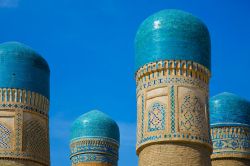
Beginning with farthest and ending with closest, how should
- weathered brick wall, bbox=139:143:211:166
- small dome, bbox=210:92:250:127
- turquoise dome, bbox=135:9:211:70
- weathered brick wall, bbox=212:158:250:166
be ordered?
small dome, bbox=210:92:250:127 → weathered brick wall, bbox=212:158:250:166 → turquoise dome, bbox=135:9:211:70 → weathered brick wall, bbox=139:143:211:166

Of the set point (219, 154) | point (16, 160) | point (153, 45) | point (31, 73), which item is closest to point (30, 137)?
point (16, 160)

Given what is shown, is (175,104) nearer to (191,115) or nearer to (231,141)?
(191,115)

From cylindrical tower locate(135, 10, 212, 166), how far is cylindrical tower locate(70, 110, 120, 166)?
6162 millimetres

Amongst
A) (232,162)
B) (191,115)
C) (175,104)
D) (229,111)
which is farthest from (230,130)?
(175,104)

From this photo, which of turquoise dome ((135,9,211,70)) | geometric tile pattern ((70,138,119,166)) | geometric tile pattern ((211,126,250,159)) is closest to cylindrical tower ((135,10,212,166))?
turquoise dome ((135,9,211,70))

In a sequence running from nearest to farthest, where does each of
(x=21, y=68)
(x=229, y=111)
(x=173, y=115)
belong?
(x=173, y=115)
(x=21, y=68)
(x=229, y=111)

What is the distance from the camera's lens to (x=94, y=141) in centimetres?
1538

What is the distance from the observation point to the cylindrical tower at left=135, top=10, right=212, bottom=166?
865 cm

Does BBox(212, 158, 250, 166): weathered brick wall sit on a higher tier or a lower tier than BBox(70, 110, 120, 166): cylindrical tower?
lower

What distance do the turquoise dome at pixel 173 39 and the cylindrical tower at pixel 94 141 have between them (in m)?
6.27

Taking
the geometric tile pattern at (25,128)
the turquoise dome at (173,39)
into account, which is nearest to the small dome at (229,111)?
the turquoise dome at (173,39)

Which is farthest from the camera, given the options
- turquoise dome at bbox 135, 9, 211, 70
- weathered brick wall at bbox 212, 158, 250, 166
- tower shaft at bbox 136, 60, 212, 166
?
weathered brick wall at bbox 212, 158, 250, 166

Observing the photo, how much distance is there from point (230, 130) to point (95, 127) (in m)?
4.29

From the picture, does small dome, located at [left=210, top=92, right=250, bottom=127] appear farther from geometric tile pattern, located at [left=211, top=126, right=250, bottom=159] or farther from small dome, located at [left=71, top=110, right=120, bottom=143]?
small dome, located at [left=71, top=110, right=120, bottom=143]
